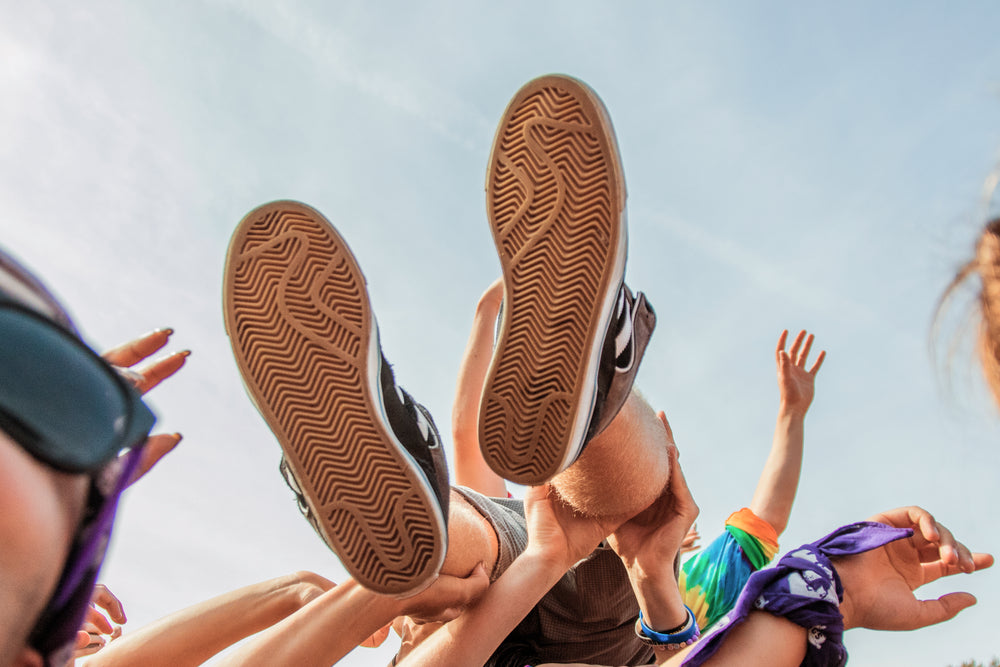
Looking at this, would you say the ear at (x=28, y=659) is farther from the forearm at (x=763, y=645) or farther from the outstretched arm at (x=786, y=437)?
the outstretched arm at (x=786, y=437)

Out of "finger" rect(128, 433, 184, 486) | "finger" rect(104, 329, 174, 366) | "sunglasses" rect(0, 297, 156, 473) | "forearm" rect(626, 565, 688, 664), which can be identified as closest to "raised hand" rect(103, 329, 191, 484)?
"finger" rect(104, 329, 174, 366)

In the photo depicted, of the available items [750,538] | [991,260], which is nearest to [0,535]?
[991,260]

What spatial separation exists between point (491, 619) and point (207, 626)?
1.09 metres

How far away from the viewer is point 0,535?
706 mm

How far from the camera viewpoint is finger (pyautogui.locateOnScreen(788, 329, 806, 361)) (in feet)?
13.4

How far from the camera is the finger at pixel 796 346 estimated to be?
4.10 meters

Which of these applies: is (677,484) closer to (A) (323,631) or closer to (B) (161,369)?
(A) (323,631)

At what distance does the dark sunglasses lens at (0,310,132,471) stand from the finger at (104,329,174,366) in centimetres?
52

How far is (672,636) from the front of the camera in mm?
2588

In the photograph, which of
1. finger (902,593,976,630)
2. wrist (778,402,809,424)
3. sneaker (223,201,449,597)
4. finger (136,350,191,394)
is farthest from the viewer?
wrist (778,402,809,424)

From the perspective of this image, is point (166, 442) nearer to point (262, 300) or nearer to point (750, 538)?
point (262, 300)

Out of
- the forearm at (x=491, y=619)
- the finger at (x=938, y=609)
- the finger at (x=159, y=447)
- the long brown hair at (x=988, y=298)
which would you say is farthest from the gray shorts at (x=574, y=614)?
the finger at (x=159, y=447)

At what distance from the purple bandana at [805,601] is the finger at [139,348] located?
1158 mm

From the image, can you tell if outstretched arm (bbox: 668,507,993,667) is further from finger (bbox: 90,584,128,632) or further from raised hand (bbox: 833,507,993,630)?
finger (bbox: 90,584,128,632)
